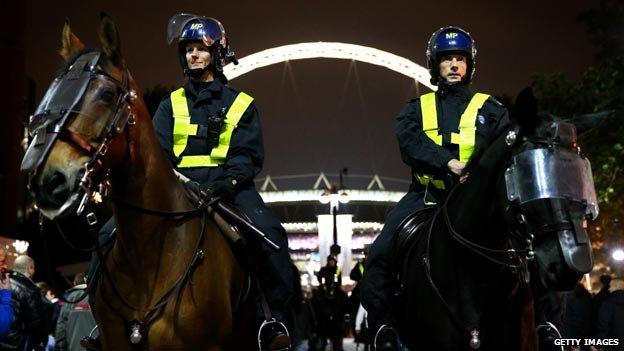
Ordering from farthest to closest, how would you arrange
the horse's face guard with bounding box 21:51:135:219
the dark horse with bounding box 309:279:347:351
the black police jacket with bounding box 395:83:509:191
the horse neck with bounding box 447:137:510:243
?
the dark horse with bounding box 309:279:347:351 → the black police jacket with bounding box 395:83:509:191 → the horse neck with bounding box 447:137:510:243 → the horse's face guard with bounding box 21:51:135:219

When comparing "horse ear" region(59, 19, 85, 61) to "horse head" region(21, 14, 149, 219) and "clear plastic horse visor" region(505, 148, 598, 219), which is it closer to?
"horse head" region(21, 14, 149, 219)

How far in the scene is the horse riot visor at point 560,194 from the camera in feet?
17.7

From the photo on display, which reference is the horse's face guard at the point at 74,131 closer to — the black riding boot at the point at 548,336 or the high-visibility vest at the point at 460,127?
the high-visibility vest at the point at 460,127

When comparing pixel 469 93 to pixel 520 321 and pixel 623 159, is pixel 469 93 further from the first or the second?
pixel 623 159

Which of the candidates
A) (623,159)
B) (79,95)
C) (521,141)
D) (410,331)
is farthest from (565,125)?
(623,159)

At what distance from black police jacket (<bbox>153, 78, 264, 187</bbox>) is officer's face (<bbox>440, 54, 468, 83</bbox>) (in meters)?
2.04

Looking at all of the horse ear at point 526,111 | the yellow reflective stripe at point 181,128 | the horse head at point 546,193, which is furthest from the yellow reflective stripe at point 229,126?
the horse ear at point 526,111

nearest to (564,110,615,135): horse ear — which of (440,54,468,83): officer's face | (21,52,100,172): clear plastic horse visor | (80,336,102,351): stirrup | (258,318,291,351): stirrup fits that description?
(440,54,468,83): officer's face

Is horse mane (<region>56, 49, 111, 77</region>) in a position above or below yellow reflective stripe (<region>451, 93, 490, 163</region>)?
above

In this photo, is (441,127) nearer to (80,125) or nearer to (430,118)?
(430,118)

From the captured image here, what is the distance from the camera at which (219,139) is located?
7641 millimetres

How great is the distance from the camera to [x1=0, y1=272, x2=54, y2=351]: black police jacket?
12.2 metres

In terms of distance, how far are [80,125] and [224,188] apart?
1.92 meters

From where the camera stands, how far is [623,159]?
29.3 m
